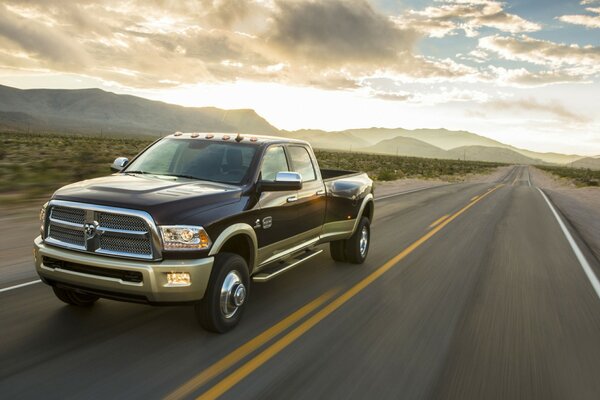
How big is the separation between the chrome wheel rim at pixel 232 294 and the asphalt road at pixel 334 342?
231 millimetres

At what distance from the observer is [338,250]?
8133 mm

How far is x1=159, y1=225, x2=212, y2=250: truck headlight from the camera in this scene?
4223mm

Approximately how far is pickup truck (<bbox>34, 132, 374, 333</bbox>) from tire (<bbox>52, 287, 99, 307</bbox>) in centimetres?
1

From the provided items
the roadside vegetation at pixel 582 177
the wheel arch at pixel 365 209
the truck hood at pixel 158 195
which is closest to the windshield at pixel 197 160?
the truck hood at pixel 158 195

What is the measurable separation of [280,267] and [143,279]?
198 cm

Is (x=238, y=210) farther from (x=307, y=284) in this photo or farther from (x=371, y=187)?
(x=371, y=187)

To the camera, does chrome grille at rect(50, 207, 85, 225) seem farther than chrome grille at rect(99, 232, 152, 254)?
Yes

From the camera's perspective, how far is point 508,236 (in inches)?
475

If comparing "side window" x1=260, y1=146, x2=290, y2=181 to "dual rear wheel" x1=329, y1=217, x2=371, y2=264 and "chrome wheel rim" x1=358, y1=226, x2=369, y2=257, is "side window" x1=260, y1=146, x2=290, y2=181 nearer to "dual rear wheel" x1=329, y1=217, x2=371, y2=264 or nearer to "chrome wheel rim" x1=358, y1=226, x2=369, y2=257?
"dual rear wheel" x1=329, y1=217, x2=371, y2=264

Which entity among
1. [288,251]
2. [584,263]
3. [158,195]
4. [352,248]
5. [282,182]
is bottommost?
[584,263]

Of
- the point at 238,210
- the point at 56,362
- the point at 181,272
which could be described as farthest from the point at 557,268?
the point at 56,362

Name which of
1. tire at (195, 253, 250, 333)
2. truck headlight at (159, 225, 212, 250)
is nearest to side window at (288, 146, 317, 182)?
tire at (195, 253, 250, 333)

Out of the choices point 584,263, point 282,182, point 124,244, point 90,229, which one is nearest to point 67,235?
point 90,229

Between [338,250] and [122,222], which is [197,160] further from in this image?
[338,250]
